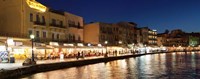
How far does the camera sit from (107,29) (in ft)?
340

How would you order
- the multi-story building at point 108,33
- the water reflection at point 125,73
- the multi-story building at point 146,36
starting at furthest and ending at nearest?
the multi-story building at point 146,36
the multi-story building at point 108,33
the water reflection at point 125,73

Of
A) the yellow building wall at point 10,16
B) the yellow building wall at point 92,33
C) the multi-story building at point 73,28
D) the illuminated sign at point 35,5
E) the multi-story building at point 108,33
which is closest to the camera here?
the yellow building wall at point 10,16

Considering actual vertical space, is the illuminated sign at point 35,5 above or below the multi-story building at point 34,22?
above

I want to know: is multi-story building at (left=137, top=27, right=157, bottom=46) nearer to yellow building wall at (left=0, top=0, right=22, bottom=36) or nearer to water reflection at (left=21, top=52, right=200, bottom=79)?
yellow building wall at (left=0, top=0, right=22, bottom=36)

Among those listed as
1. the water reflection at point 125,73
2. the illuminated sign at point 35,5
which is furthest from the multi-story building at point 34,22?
the water reflection at point 125,73

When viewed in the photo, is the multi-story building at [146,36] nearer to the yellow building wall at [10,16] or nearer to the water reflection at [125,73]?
the yellow building wall at [10,16]

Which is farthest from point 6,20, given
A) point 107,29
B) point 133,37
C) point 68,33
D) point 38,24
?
point 133,37

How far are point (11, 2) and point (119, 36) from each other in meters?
65.9

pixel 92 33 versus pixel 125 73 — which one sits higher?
pixel 92 33

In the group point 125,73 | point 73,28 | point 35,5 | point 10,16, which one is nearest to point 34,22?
point 35,5

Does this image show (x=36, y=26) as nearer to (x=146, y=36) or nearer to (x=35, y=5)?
(x=35, y=5)

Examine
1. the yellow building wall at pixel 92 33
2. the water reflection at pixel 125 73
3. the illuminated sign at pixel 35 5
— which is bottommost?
the water reflection at pixel 125 73

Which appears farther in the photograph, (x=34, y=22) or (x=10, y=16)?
(x=34, y=22)

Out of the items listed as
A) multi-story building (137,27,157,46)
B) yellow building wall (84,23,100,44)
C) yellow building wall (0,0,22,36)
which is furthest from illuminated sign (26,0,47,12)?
multi-story building (137,27,157,46)
